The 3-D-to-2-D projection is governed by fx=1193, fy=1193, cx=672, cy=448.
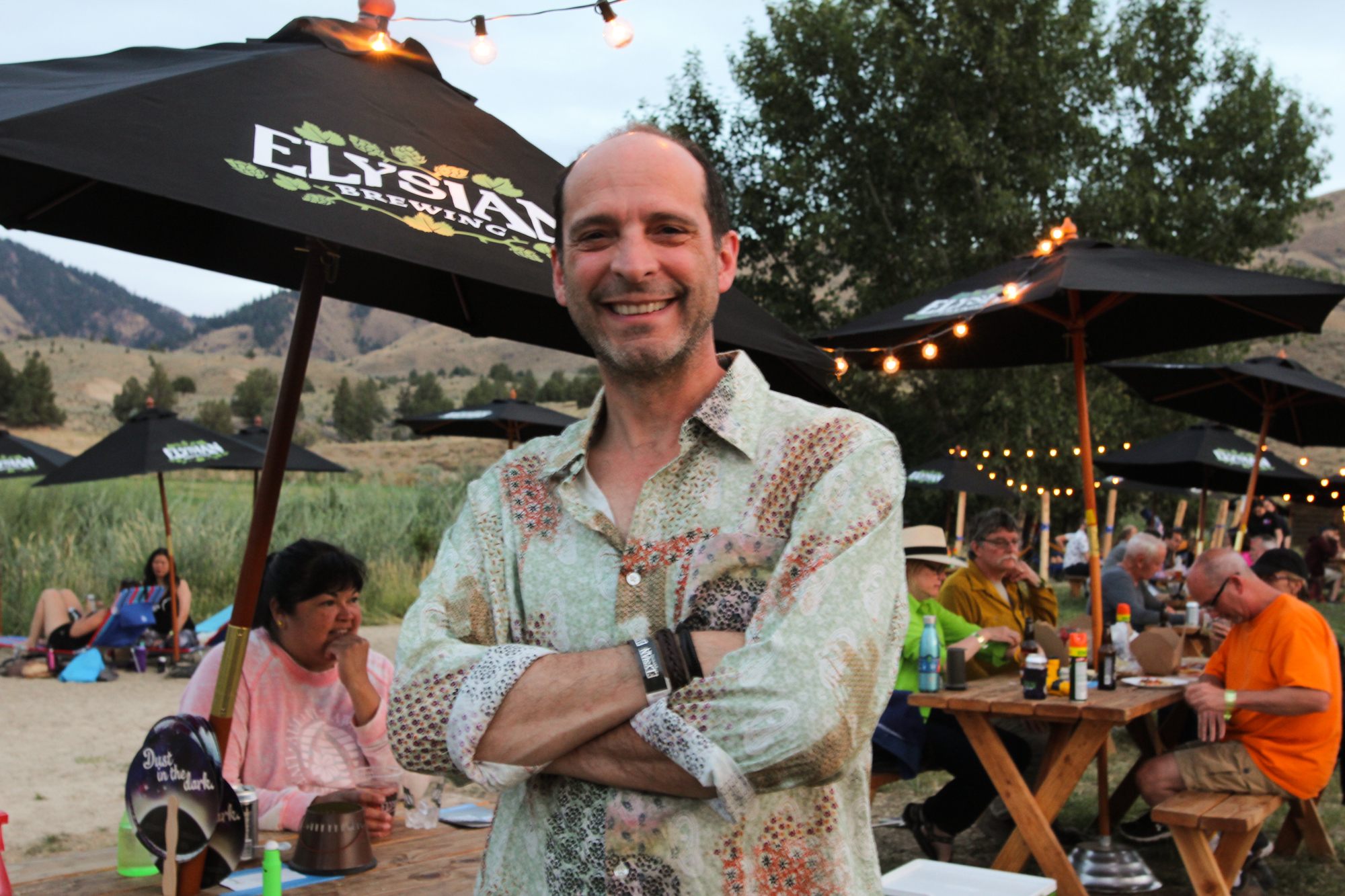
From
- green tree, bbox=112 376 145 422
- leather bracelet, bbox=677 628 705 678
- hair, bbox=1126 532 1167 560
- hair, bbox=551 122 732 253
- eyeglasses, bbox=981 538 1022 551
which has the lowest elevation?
hair, bbox=1126 532 1167 560

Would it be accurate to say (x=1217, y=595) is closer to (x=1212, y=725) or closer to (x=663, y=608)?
(x=1212, y=725)

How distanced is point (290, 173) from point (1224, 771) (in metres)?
4.89

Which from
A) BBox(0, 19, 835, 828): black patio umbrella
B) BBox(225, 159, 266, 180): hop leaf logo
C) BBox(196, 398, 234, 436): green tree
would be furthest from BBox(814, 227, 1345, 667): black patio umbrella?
BBox(196, 398, 234, 436): green tree

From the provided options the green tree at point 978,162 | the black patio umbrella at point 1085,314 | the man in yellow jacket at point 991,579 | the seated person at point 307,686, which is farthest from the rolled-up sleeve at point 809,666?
the green tree at point 978,162

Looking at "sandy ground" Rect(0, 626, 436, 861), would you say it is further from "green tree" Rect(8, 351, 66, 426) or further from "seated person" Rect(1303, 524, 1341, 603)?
"green tree" Rect(8, 351, 66, 426)

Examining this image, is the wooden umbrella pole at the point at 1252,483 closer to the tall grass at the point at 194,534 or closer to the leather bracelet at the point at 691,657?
the leather bracelet at the point at 691,657

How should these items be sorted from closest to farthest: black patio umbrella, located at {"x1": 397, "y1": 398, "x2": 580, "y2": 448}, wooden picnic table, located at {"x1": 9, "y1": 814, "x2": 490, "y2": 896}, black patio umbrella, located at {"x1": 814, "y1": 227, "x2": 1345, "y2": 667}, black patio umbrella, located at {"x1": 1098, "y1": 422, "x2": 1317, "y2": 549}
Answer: wooden picnic table, located at {"x1": 9, "y1": 814, "x2": 490, "y2": 896}
black patio umbrella, located at {"x1": 814, "y1": 227, "x2": 1345, "y2": 667}
black patio umbrella, located at {"x1": 1098, "y1": 422, "x2": 1317, "y2": 549}
black patio umbrella, located at {"x1": 397, "y1": 398, "x2": 580, "y2": 448}

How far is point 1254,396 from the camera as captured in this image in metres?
9.12

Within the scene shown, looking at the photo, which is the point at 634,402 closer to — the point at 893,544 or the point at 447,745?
the point at 893,544

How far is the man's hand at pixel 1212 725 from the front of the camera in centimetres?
540

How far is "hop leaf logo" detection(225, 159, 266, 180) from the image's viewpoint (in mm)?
2309

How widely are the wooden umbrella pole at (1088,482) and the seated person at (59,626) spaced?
35.7 ft

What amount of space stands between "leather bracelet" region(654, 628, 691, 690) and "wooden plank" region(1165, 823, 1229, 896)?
14.3ft

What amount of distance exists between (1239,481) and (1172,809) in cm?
1209
